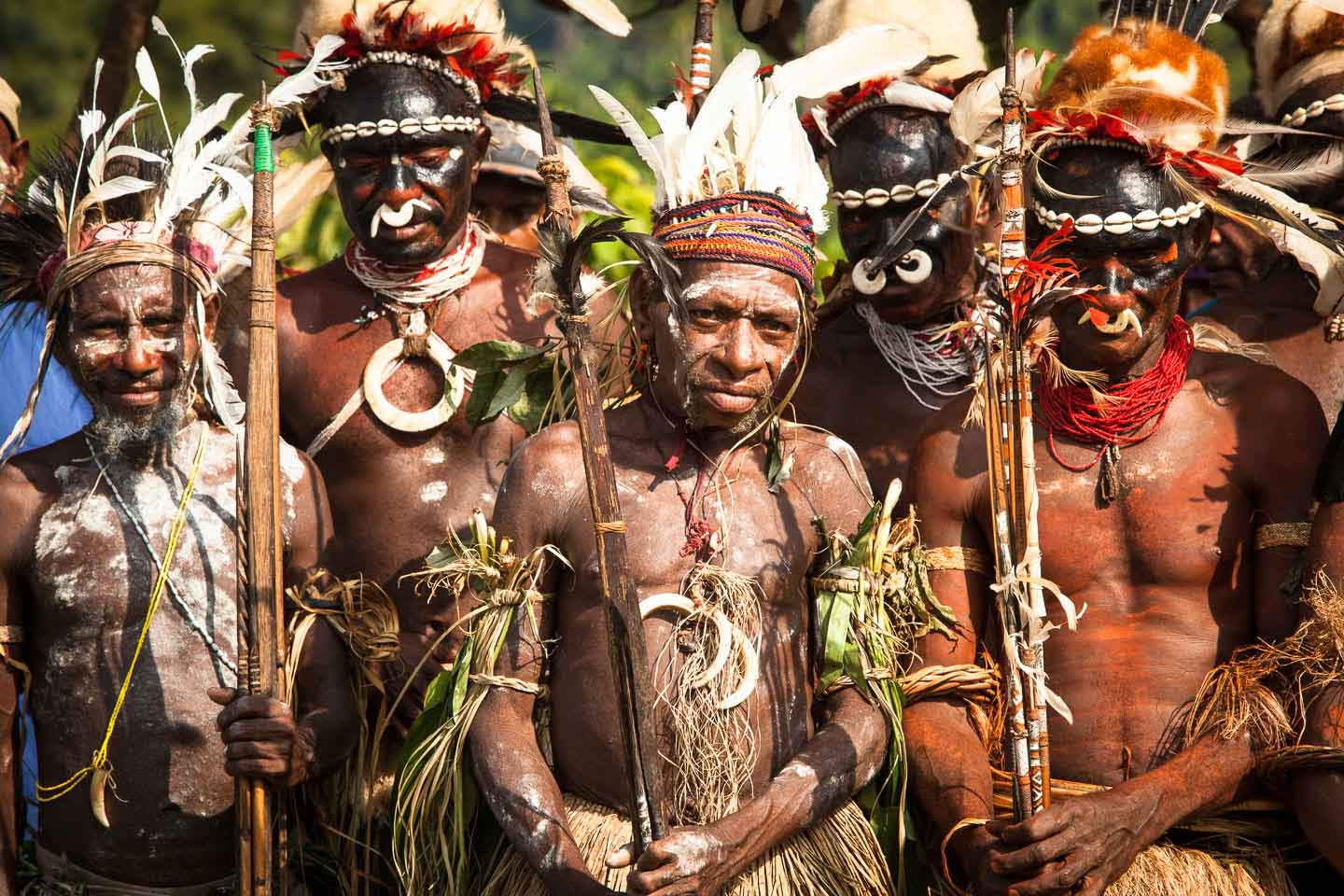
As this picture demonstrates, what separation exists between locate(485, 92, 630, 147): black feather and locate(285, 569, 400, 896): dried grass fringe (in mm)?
1840

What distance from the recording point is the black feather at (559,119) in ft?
19.0

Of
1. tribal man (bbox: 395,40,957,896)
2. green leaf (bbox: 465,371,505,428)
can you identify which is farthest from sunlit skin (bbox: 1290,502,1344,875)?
green leaf (bbox: 465,371,505,428)

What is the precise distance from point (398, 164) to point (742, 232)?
1619 millimetres

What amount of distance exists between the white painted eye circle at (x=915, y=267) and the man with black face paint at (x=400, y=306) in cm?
107

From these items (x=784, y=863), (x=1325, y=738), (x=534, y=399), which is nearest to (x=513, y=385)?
(x=534, y=399)

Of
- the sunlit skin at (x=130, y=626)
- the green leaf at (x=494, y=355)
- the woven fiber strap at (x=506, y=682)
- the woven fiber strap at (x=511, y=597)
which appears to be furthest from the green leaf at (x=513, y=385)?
the woven fiber strap at (x=506, y=682)

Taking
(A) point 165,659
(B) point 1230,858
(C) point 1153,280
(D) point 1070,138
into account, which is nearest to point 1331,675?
(B) point 1230,858

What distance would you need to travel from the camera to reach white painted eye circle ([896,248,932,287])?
5.34 meters

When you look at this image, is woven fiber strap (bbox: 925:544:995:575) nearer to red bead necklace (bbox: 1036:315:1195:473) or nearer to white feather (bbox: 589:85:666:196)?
red bead necklace (bbox: 1036:315:1195:473)

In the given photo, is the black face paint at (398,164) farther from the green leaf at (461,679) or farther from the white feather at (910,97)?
the green leaf at (461,679)

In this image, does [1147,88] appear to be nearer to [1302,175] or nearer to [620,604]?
[1302,175]

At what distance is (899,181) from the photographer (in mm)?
5367

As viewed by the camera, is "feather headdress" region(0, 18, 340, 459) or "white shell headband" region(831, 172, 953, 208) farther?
"white shell headband" region(831, 172, 953, 208)

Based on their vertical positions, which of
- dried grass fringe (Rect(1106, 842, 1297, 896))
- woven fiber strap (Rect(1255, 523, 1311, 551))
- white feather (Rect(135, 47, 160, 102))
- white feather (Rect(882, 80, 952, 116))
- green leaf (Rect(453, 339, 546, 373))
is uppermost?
white feather (Rect(882, 80, 952, 116))
